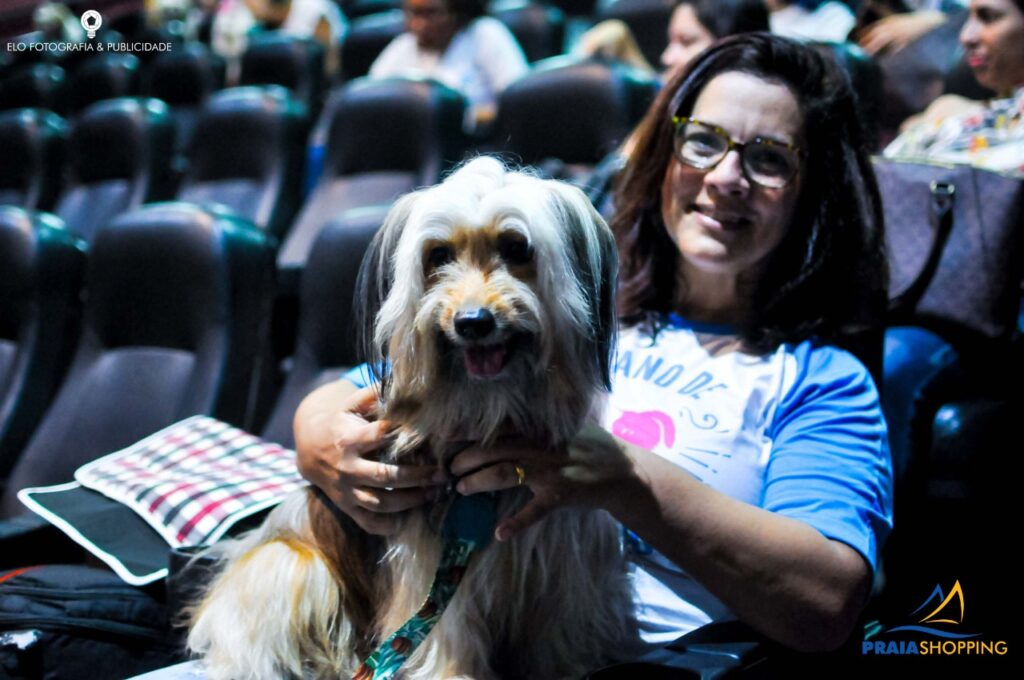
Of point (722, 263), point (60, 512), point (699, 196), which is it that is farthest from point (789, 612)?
point (60, 512)

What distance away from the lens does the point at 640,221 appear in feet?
6.44

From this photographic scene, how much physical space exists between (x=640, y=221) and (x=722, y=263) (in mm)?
272

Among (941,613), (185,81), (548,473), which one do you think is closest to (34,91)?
(185,81)

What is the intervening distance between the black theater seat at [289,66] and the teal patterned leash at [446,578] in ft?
16.1

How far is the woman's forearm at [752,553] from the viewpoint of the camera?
1.36 m

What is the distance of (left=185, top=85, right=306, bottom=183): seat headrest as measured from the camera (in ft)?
14.6

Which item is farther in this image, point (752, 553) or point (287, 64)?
point (287, 64)

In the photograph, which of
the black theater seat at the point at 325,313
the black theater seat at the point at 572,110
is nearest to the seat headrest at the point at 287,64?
the black theater seat at the point at 572,110

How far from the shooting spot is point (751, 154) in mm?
1742

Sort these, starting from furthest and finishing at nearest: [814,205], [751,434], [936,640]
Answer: [814,205] < [751,434] < [936,640]

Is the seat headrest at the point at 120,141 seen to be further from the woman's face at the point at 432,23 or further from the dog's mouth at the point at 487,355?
the dog's mouth at the point at 487,355

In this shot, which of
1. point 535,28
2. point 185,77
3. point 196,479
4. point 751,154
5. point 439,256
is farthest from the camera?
point 185,77

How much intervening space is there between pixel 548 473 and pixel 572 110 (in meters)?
2.59

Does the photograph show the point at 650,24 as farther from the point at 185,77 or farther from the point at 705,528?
the point at 705,528
